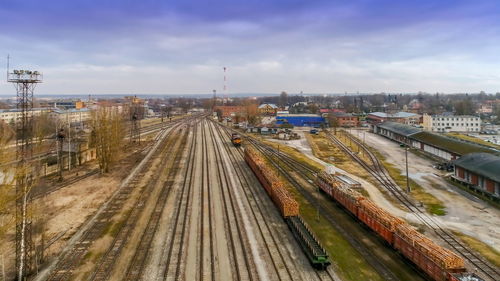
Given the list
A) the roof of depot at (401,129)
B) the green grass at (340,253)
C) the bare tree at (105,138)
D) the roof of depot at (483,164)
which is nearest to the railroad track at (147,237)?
the bare tree at (105,138)

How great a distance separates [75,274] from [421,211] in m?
32.8

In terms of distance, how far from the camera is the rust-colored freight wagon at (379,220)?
24406mm

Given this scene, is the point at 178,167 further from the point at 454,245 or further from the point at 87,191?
the point at 454,245

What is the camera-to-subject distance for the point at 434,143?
63969 millimetres

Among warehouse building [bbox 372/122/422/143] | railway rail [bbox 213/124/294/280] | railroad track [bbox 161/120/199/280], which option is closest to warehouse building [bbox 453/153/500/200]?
railway rail [bbox 213/124/294/280]

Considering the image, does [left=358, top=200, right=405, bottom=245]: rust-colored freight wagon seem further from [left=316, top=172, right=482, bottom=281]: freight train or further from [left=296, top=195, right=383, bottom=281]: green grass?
[left=296, top=195, right=383, bottom=281]: green grass

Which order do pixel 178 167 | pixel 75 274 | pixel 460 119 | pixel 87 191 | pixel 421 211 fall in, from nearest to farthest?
pixel 75 274
pixel 421 211
pixel 87 191
pixel 178 167
pixel 460 119

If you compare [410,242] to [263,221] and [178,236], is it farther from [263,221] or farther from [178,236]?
[178,236]

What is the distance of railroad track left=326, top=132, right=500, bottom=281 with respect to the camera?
22197 mm

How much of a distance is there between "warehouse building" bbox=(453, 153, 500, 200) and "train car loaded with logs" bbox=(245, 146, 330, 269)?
25501 millimetres

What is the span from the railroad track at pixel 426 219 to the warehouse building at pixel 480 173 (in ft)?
30.8

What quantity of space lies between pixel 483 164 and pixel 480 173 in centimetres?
263

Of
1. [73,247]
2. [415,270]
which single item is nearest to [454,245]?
[415,270]

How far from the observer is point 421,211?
33844mm
